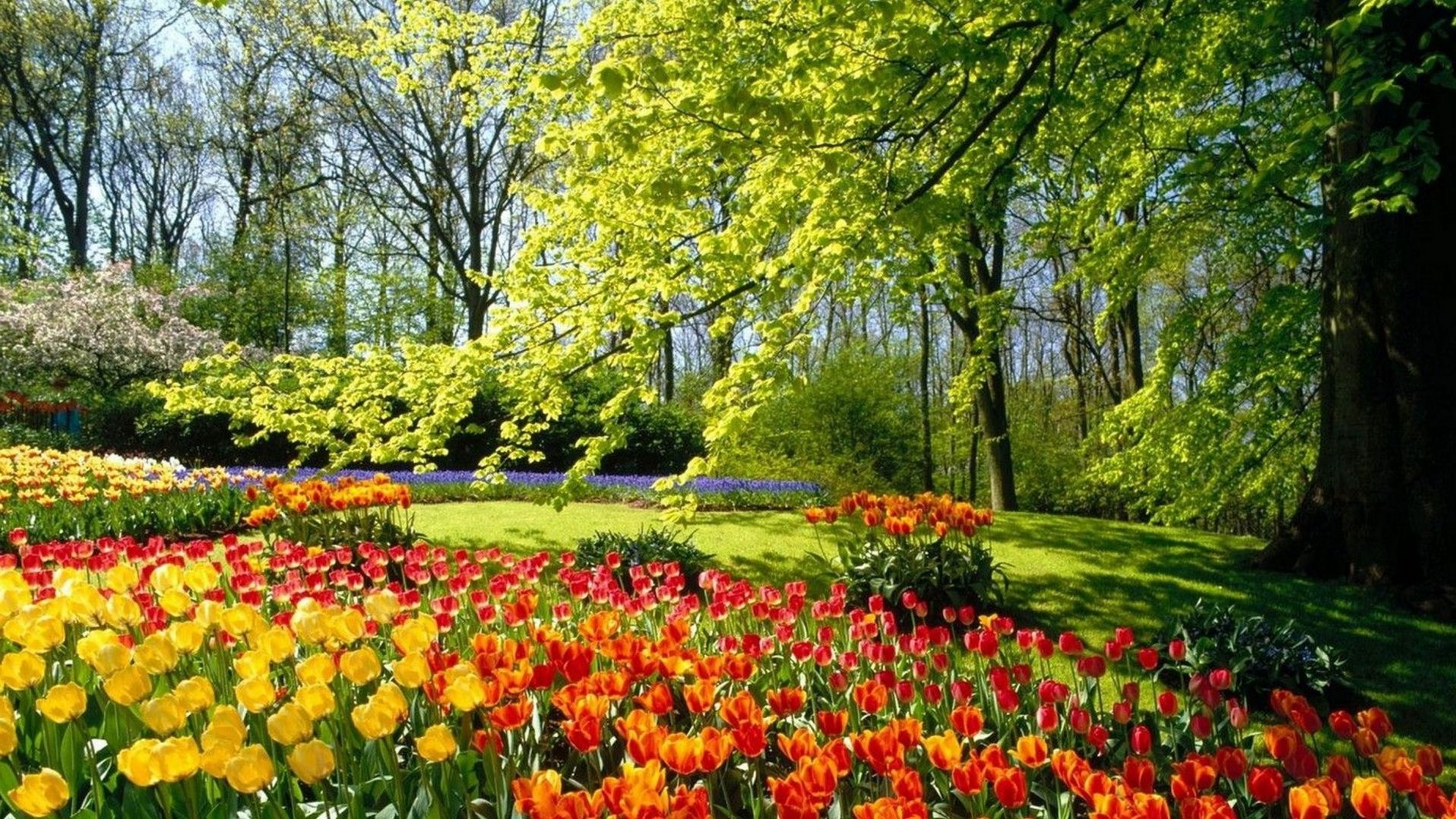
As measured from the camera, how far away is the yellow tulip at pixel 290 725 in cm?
192

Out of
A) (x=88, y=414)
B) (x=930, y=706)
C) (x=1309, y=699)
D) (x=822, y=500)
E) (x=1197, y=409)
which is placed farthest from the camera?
(x=88, y=414)

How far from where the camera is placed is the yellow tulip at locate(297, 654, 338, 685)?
7.27 feet

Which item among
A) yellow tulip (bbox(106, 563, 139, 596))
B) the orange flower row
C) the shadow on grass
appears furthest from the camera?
the orange flower row

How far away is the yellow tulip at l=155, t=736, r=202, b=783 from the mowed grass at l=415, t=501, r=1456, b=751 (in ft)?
17.6

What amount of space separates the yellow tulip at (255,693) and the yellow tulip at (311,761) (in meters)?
0.33

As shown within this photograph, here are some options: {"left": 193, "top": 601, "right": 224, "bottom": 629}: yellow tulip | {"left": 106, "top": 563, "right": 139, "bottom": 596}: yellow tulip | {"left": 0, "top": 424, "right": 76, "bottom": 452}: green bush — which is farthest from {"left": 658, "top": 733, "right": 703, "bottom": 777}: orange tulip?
{"left": 0, "top": 424, "right": 76, "bottom": 452}: green bush

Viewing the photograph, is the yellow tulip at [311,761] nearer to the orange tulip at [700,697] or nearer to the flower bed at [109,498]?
the orange tulip at [700,697]

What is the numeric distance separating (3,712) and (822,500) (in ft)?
37.2

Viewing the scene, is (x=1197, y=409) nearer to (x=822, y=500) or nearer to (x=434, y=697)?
(x=822, y=500)

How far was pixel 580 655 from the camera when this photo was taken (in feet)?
8.18

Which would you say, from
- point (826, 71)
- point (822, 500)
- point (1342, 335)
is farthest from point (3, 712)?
point (822, 500)

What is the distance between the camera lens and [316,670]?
2.22m

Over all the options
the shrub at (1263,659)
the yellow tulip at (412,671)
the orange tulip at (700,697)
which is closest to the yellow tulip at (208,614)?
the yellow tulip at (412,671)

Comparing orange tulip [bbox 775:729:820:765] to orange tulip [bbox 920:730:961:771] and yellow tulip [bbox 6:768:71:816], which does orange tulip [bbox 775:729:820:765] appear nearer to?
orange tulip [bbox 920:730:961:771]
